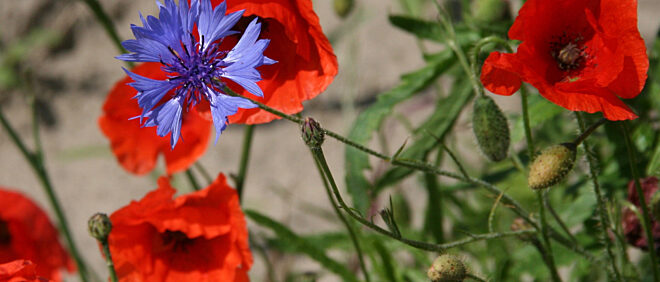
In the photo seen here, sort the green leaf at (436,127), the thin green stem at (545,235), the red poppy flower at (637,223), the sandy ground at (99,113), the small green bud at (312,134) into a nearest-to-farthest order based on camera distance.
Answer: the small green bud at (312,134)
the thin green stem at (545,235)
the red poppy flower at (637,223)
the green leaf at (436,127)
the sandy ground at (99,113)

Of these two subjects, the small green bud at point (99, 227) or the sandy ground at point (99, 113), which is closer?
the small green bud at point (99, 227)

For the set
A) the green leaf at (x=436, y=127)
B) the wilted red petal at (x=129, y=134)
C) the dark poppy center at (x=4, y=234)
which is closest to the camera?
the green leaf at (x=436, y=127)

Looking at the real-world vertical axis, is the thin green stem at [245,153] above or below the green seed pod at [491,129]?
above

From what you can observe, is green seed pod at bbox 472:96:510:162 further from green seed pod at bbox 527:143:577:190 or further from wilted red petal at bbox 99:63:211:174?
wilted red petal at bbox 99:63:211:174

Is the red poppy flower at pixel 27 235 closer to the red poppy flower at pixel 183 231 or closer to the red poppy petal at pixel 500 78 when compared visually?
the red poppy flower at pixel 183 231

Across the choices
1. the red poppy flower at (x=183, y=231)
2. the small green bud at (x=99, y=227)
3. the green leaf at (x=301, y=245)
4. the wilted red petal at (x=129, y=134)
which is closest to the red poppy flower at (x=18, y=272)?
the small green bud at (x=99, y=227)

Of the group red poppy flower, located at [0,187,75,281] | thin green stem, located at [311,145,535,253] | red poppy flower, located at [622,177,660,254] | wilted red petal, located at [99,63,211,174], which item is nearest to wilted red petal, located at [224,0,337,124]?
thin green stem, located at [311,145,535,253]

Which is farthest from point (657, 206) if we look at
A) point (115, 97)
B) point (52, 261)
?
point (52, 261)
